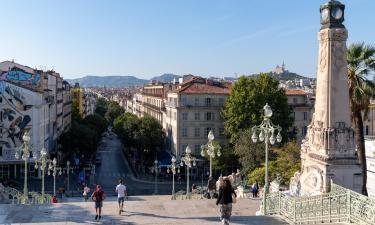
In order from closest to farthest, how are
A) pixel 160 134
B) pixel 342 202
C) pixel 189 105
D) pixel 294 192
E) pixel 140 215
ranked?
pixel 342 202 < pixel 140 215 < pixel 294 192 < pixel 189 105 < pixel 160 134

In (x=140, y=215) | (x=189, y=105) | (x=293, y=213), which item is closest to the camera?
(x=293, y=213)

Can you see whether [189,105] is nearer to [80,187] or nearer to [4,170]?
[80,187]

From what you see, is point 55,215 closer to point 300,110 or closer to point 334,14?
point 334,14

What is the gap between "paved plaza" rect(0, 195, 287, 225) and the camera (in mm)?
19922

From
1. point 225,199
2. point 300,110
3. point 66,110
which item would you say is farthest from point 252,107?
point 66,110

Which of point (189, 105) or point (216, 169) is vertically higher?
point (189, 105)

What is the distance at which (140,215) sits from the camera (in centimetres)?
2181

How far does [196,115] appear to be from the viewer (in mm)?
71062

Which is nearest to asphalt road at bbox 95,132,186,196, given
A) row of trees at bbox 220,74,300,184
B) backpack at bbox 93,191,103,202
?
row of trees at bbox 220,74,300,184

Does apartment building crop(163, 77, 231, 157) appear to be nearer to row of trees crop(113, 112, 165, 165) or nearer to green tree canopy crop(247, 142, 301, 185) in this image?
row of trees crop(113, 112, 165, 165)

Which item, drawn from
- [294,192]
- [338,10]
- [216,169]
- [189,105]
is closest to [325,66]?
[338,10]

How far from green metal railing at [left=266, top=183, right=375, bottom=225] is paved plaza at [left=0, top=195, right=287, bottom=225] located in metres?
0.69

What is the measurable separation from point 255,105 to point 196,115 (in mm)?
11977

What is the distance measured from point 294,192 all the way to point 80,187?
4266 cm
